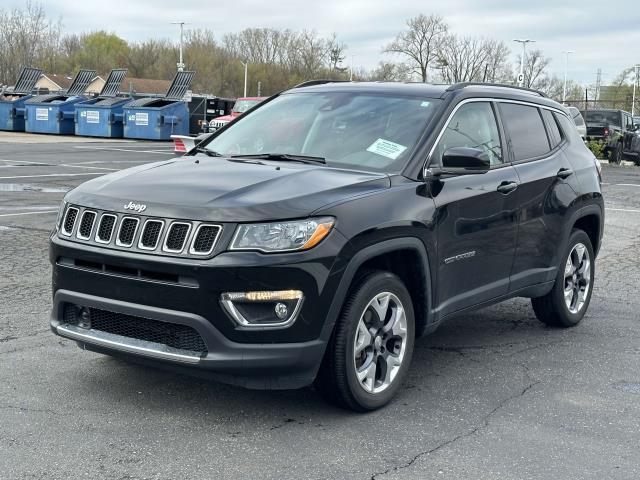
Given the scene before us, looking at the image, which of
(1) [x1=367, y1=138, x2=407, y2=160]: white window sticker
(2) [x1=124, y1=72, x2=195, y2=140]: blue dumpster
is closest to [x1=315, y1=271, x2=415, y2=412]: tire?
(1) [x1=367, y1=138, x2=407, y2=160]: white window sticker

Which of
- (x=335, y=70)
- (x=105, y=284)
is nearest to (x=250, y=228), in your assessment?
(x=105, y=284)

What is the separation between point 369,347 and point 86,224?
1.60 m

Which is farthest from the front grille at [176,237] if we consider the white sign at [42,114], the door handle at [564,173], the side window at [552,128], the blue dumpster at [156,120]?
the white sign at [42,114]

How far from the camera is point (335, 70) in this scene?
100 m

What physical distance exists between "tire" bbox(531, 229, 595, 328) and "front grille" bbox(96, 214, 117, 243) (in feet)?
11.4

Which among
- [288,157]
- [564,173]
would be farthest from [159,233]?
[564,173]

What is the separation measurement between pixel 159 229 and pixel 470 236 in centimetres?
198

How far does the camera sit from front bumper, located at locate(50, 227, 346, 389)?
Result: 398 centimetres

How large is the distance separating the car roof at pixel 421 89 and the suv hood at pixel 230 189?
3.17 feet

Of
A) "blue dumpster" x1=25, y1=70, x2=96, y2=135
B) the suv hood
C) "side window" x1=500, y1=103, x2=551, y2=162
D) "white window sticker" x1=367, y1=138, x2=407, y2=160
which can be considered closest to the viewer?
the suv hood

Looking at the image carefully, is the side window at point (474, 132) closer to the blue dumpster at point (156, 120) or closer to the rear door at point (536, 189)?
the rear door at point (536, 189)

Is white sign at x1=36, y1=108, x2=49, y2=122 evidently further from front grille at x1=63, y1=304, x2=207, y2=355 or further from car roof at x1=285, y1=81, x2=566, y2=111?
front grille at x1=63, y1=304, x2=207, y2=355

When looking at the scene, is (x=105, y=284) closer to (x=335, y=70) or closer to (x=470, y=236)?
(x=470, y=236)

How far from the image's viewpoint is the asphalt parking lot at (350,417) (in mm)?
3846
